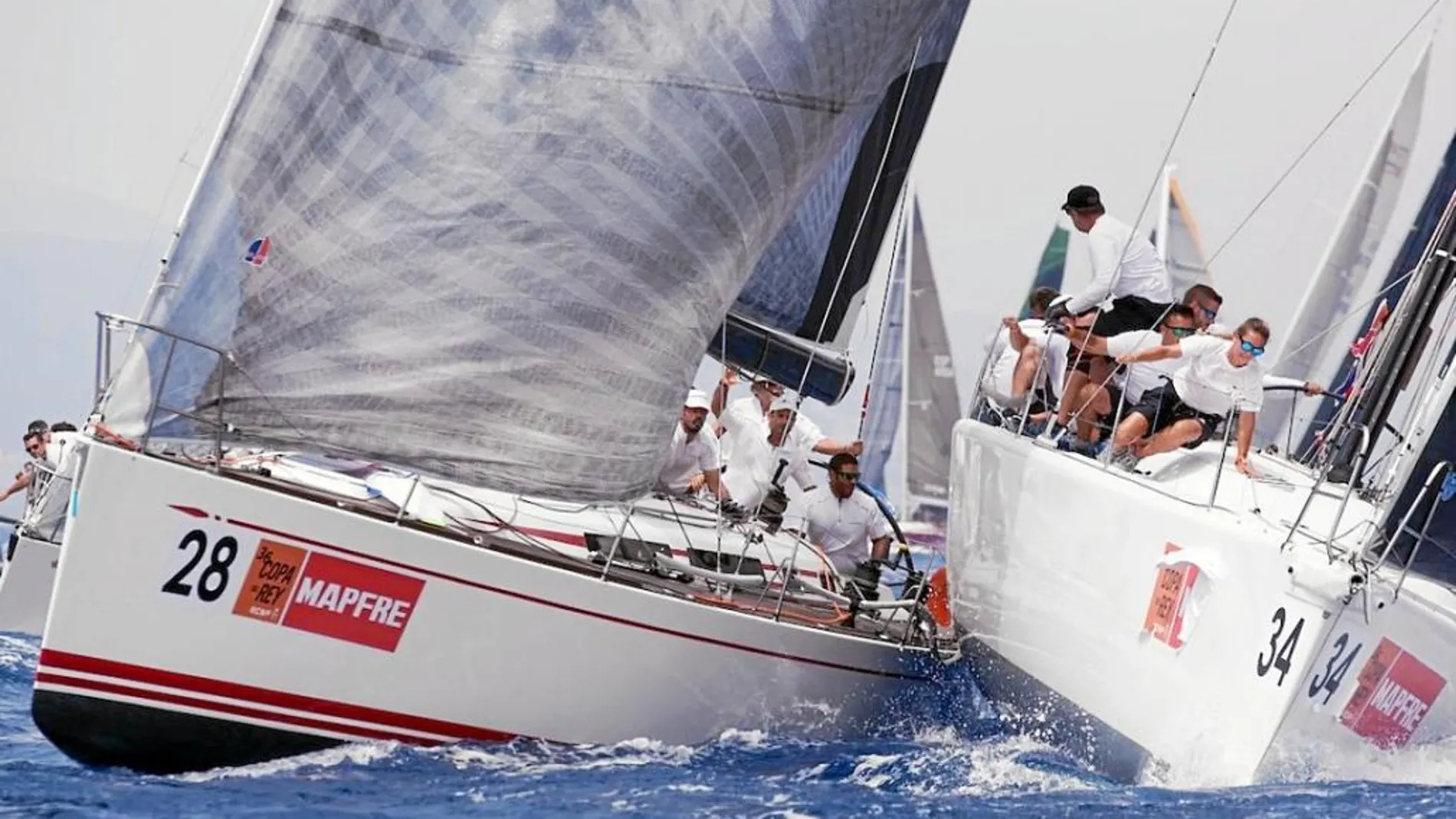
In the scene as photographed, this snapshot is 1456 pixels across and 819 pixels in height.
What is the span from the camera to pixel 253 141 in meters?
6.40

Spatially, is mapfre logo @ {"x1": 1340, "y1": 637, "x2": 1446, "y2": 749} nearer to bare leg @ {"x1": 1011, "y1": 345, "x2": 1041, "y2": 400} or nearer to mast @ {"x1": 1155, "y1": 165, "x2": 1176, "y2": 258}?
bare leg @ {"x1": 1011, "y1": 345, "x2": 1041, "y2": 400}

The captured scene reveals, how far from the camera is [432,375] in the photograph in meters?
6.65

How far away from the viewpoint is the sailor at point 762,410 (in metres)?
9.93

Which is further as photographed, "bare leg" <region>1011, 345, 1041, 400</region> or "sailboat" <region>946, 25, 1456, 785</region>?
"bare leg" <region>1011, 345, 1041, 400</region>

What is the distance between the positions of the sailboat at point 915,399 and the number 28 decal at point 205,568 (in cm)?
2169

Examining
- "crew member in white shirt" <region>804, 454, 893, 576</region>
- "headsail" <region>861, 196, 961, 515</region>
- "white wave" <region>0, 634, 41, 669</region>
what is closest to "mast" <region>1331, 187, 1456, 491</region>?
"crew member in white shirt" <region>804, 454, 893, 576</region>

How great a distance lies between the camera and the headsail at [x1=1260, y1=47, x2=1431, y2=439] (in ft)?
58.3

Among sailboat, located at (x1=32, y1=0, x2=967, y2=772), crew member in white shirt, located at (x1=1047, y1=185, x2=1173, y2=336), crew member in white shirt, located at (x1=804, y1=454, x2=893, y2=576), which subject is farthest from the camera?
crew member in white shirt, located at (x1=804, y1=454, x2=893, y2=576)

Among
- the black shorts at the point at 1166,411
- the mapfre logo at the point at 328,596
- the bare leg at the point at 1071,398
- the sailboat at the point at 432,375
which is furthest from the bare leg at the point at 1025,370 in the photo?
the mapfre logo at the point at 328,596

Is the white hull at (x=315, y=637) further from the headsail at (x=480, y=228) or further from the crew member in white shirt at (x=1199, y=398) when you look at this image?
the crew member in white shirt at (x=1199, y=398)

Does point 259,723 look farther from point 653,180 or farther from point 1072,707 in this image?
point 1072,707

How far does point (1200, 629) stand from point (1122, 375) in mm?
1724

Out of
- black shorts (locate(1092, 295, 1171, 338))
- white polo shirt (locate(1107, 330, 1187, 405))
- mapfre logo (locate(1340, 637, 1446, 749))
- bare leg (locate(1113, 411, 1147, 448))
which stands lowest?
mapfre logo (locate(1340, 637, 1446, 749))

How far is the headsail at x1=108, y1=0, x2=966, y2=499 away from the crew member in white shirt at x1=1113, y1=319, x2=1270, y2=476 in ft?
5.97
